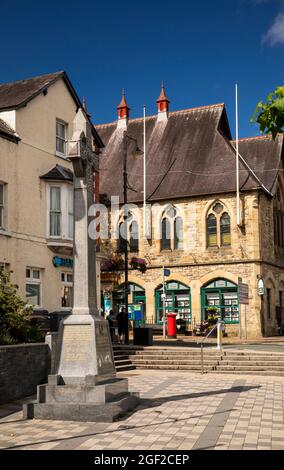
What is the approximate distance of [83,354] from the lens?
1119 cm

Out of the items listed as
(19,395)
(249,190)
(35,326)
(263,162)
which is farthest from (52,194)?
(263,162)

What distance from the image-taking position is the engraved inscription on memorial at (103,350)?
11305 mm

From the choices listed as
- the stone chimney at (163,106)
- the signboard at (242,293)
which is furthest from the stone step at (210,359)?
the stone chimney at (163,106)

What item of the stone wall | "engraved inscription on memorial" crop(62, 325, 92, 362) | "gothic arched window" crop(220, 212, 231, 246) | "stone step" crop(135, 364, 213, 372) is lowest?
"stone step" crop(135, 364, 213, 372)

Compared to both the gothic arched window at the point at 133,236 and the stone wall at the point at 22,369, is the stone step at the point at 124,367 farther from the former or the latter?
the gothic arched window at the point at 133,236

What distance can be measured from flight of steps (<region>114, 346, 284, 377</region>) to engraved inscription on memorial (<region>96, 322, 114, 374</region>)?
23.9 feet

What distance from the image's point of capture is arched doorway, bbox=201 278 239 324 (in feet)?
117

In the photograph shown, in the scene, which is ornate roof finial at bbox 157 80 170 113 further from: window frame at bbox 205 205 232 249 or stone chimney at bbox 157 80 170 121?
window frame at bbox 205 205 232 249

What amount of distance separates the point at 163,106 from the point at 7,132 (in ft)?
77.7

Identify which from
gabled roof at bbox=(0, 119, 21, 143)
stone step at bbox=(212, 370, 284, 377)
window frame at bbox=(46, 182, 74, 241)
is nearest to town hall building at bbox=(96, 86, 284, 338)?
window frame at bbox=(46, 182, 74, 241)

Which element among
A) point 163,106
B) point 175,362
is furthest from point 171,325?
point 163,106

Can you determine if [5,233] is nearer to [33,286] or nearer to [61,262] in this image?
[33,286]

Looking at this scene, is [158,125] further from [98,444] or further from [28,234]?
[98,444]

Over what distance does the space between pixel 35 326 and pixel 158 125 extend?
2960 centimetres
